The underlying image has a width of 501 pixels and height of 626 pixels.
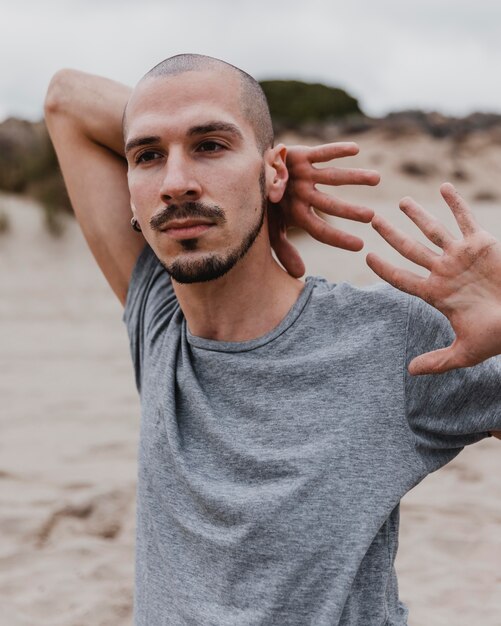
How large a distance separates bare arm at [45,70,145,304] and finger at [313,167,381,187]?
62cm

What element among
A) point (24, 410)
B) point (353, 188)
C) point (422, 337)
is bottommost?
point (422, 337)

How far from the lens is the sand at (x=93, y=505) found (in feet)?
10.2

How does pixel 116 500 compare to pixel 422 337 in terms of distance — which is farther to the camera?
pixel 116 500

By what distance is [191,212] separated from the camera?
1930 millimetres

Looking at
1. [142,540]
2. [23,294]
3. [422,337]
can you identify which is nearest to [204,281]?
[422,337]

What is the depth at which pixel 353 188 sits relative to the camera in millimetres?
14867

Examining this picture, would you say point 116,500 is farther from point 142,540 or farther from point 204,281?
point 204,281

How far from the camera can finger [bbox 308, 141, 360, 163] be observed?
2.15m

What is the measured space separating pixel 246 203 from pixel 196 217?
0.15 meters

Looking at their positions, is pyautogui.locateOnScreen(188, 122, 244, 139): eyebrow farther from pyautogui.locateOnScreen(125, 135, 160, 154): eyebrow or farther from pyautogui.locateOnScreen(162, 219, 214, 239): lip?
pyautogui.locateOnScreen(162, 219, 214, 239): lip

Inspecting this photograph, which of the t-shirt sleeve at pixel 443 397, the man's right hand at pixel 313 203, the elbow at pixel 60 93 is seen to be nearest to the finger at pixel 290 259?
the man's right hand at pixel 313 203

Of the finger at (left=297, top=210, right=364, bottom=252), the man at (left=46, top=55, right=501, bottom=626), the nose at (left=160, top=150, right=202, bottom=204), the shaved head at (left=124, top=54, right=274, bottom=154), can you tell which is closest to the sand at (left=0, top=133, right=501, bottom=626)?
the man at (left=46, top=55, right=501, bottom=626)

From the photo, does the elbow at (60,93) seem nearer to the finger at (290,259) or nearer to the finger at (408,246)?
the finger at (290,259)

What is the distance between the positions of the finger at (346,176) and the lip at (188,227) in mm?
425
